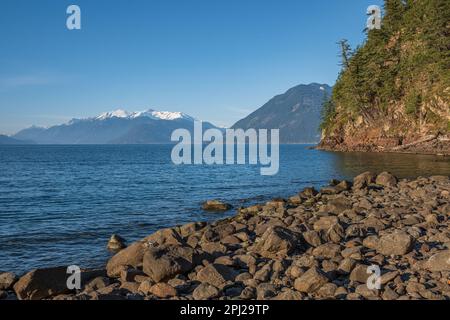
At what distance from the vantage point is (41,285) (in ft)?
41.7

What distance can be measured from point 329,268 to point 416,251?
396 cm

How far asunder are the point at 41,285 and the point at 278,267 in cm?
796

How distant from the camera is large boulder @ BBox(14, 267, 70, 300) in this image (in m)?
12.5

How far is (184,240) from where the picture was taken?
60.8 ft

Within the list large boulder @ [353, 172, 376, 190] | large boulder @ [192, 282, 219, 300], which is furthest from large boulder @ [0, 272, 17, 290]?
large boulder @ [353, 172, 376, 190]

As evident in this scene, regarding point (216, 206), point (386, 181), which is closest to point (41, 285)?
point (216, 206)

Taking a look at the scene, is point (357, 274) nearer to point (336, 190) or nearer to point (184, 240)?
point (184, 240)

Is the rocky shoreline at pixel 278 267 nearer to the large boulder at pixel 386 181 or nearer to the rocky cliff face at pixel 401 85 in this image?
the large boulder at pixel 386 181

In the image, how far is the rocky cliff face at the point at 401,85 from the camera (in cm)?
7481

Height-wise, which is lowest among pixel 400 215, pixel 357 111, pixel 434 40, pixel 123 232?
pixel 123 232

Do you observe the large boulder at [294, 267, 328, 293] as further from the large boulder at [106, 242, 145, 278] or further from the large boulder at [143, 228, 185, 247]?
the large boulder at [143, 228, 185, 247]

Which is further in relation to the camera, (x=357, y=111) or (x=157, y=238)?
(x=357, y=111)

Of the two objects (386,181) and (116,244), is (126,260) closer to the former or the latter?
(116,244)
